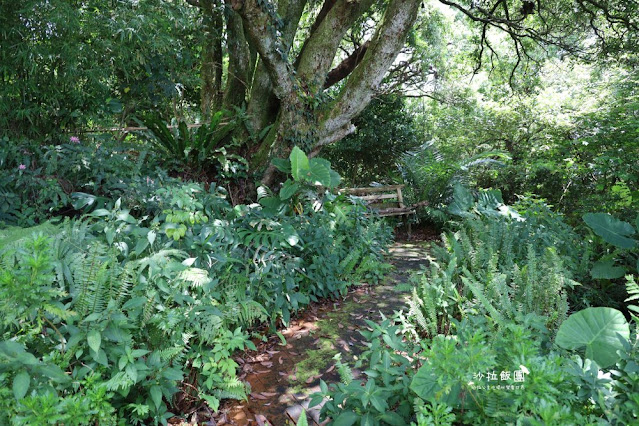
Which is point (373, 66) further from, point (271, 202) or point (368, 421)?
point (368, 421)

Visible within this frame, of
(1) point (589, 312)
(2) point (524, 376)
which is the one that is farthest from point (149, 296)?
(1) point (589, 312)

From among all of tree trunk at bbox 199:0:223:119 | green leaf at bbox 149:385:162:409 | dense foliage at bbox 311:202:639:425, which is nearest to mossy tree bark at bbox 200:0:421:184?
tree trunk at bbox 199:0:223:119

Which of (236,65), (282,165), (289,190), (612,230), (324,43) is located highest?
(324,43)

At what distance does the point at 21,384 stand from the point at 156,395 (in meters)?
0.61

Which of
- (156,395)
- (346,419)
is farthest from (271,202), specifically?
(346,419)

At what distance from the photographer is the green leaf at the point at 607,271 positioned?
316 cm

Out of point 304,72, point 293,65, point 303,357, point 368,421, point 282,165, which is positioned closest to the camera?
point 368,421

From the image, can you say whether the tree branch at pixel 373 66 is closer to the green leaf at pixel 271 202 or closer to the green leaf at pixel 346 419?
the green leaf at pixel 271 202

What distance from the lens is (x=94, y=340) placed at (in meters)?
1.69

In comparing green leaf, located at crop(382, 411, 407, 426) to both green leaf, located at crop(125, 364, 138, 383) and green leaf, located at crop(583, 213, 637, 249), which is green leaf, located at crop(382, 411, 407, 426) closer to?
green leaf, located at crop(125, 364, 138, 383)

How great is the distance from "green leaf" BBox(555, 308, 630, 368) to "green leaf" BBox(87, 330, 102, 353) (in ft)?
6.74

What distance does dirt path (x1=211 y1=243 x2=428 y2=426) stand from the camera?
2.28 m

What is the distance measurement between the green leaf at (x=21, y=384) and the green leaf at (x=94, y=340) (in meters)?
0.25

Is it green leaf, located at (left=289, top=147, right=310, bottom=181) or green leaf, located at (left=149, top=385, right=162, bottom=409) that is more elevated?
green leaf, located at (left=289, top=147, right=310, bottom=181)
